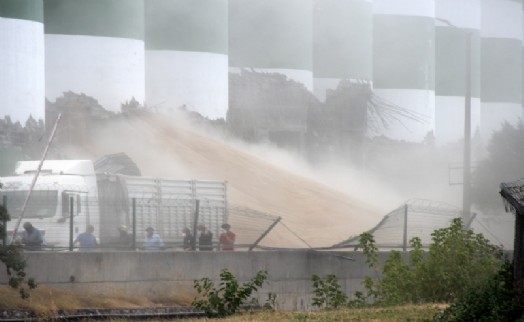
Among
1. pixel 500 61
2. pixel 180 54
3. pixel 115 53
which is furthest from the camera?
pixel 500 61

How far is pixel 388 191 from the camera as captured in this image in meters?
60.3

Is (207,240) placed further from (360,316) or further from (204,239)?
(360,316)

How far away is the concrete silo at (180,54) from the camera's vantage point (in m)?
49.5

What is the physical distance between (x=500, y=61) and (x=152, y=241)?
48587mm

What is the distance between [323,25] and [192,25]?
11226mm

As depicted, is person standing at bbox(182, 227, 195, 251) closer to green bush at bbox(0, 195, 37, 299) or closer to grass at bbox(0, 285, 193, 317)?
grass at bbox(0, 285, 193, 317)

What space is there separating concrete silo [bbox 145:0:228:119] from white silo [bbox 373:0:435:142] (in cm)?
1458

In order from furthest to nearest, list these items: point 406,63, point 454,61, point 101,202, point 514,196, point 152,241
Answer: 1. point 454,61
2. point 406,63
3. point 152,241
4. point 101,202
5. point 514,196

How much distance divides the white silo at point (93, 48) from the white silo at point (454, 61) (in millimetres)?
27202

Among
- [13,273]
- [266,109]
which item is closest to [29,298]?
[13,273]

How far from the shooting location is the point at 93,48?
1738 inches

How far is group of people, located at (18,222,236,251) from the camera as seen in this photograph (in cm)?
2660

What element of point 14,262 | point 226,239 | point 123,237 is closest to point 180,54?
point 226,239

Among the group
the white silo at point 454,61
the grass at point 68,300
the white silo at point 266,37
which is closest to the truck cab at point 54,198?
the grass at point 68,300
